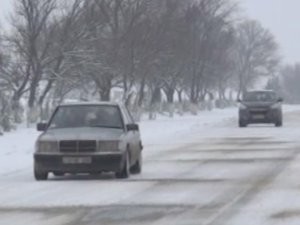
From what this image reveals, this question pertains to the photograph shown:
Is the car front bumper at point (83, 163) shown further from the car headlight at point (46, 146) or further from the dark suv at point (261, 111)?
the dark suv at point (261, 111)

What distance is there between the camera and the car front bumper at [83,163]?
55.9 ft

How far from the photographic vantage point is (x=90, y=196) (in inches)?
568

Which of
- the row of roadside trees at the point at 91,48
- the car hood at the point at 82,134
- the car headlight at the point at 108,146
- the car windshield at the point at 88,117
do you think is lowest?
the car headlight at the point at 108,146

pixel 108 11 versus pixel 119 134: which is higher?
pixel 108 11

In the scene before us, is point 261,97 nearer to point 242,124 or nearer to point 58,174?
point 242,124

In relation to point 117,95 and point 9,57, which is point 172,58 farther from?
point 9,57

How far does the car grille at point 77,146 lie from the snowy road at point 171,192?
57cm

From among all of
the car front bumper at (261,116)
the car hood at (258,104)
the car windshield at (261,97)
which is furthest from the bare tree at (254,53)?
the car front bumper at (261,116)

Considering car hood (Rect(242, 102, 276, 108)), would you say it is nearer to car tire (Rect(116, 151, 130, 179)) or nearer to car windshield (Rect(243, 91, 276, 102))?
car windshield (Rect(243, 91, 276, 102))

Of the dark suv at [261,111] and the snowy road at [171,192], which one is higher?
the dark suv at [261,111]

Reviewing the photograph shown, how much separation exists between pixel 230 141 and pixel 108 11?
17196 mm

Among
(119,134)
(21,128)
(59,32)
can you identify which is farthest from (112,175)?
(59,32)

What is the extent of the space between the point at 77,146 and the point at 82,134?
0.92 feet

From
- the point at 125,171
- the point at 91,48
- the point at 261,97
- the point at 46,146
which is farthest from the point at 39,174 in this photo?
the point at 261,97
